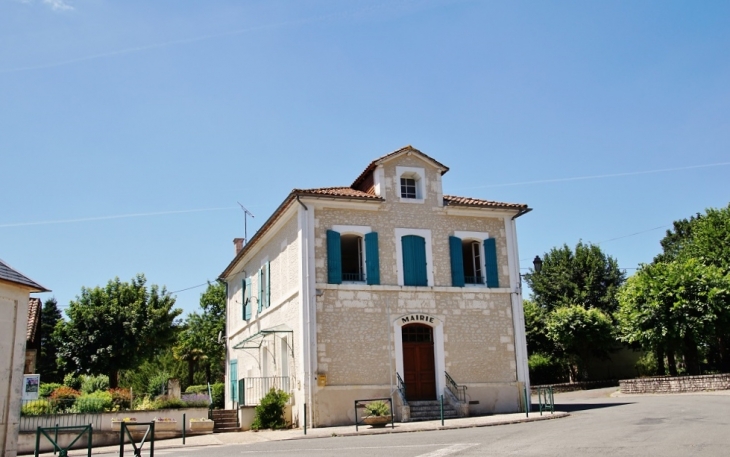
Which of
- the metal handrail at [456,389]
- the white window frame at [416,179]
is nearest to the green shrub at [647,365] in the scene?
the metal handrail at [456,389]

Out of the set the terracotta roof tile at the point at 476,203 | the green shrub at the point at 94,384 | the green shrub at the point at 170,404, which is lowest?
the green shrub at the point at 170,404

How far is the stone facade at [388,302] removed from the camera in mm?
19438

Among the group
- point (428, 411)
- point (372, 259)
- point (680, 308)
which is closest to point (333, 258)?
point (372, 259)

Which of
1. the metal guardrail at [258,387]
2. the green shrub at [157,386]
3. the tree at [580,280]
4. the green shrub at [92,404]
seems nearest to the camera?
the green shrub at [92,404]

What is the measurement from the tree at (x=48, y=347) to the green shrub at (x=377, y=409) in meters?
29.7

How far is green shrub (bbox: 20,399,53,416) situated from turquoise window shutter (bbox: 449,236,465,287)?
12.3 meters

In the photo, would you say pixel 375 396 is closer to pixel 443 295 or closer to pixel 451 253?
pixel 443 295

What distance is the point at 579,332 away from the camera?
35250 mm

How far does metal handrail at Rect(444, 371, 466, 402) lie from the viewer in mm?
20141

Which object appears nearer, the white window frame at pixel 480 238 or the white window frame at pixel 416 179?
the white window frame at pixel 416 179

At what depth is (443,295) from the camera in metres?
21.0

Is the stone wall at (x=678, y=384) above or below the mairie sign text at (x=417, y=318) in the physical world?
below

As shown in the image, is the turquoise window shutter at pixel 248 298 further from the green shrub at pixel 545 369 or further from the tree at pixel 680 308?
the green shrub at pixel 545 369

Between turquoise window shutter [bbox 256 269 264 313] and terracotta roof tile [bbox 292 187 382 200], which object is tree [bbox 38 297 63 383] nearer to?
turquoise window shutter [bbox 256 269 264 313]
